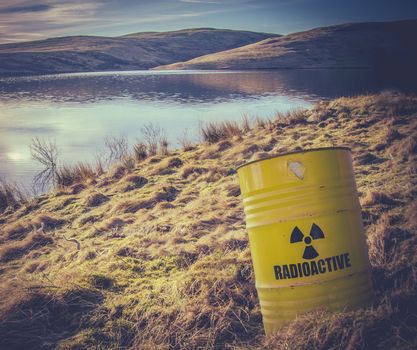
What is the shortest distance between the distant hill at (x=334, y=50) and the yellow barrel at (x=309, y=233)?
62795 millimetres

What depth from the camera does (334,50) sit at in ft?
250

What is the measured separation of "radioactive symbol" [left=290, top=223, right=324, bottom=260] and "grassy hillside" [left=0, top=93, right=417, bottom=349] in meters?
0.41

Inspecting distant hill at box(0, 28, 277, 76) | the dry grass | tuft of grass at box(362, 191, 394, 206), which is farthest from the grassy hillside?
distant hill at box(0, 28, 277, 76)

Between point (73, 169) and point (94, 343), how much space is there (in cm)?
881

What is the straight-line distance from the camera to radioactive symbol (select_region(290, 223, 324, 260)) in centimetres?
327

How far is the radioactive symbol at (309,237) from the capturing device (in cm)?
327

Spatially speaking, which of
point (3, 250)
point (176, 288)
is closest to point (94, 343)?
point (176, 288)

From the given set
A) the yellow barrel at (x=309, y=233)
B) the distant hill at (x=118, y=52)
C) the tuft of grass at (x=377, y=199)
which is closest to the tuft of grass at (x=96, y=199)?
the tuft of grass at (x=377, y=199)

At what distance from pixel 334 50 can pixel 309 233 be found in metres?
77.7

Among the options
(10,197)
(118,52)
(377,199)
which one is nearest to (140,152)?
(10,197)

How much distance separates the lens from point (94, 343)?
12.8ft

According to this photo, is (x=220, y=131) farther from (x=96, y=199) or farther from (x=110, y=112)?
(x=110, y=112)

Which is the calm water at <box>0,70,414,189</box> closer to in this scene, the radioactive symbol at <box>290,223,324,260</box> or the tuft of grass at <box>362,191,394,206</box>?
the tuft of grass at <box>362,191,394,206</box>

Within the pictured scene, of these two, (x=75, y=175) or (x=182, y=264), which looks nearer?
(x=182, y=264)
